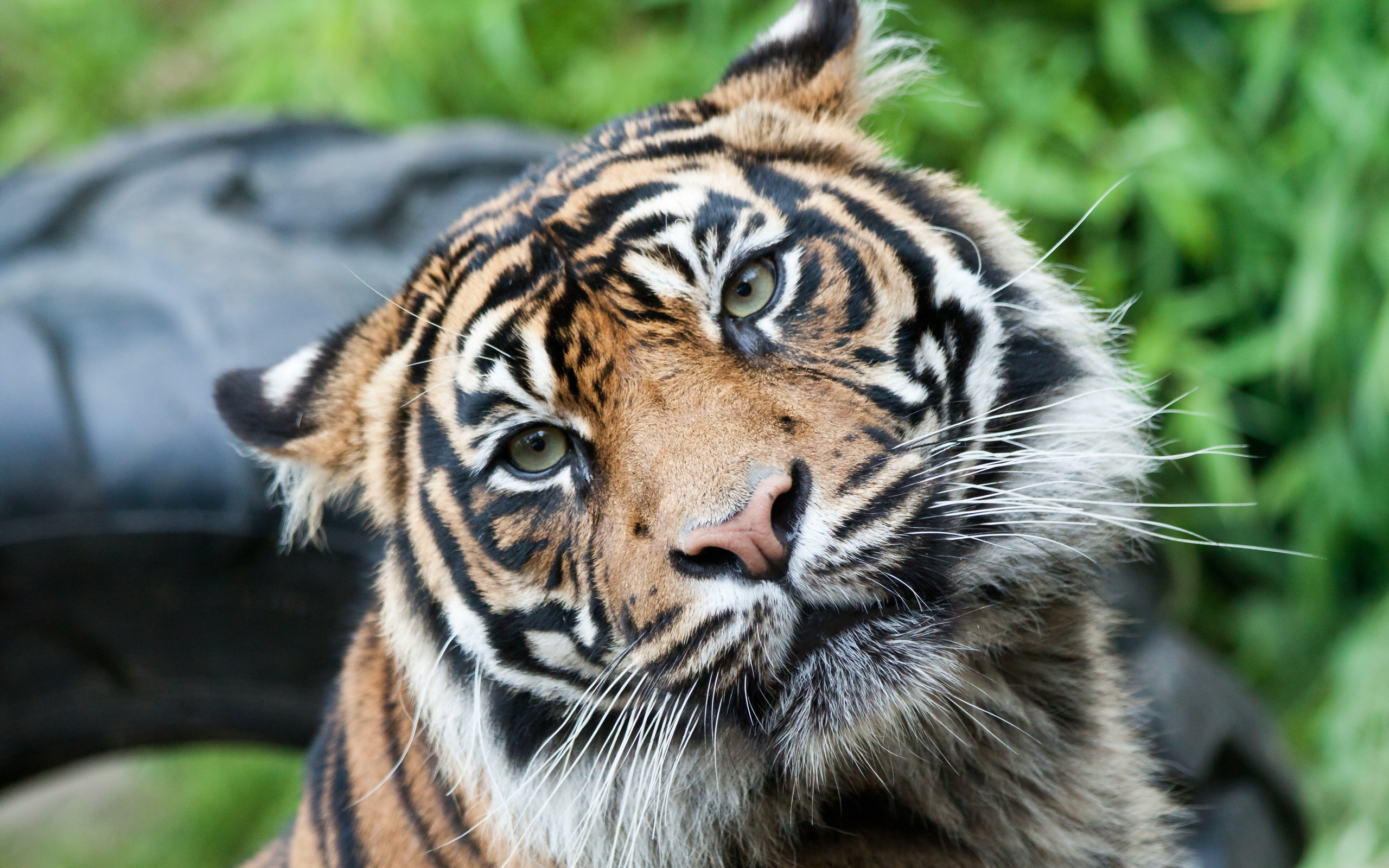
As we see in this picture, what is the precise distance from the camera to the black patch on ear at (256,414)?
1.24 metres

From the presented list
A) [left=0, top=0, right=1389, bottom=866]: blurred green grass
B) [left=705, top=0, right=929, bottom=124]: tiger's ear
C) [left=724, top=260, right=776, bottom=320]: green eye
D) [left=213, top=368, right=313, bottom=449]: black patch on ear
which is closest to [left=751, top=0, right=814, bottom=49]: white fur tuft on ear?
[left=705, top=0, right=929, bottom=124]: tiger's ear

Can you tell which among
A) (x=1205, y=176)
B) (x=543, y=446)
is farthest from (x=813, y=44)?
(x=1205, y=176)

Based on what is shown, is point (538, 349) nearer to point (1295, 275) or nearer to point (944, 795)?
point (944, 795)

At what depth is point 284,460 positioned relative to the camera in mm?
1282

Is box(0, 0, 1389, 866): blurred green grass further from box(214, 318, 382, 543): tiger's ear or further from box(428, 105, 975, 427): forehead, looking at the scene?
box(214, 318, 382, 543): tiger's ear

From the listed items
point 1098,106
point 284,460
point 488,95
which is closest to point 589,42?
point 488,95

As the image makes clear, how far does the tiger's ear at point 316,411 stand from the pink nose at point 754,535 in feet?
1.71

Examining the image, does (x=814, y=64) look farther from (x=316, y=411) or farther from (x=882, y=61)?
(x=316, y=411)

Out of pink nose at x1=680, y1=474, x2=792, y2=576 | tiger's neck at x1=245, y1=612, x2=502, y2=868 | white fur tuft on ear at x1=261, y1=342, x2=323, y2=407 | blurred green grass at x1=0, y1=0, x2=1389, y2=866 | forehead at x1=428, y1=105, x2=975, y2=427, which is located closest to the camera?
pink nose at x1=680, y1=474, x2=792, y2=576

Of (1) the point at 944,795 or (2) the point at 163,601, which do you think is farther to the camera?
(2) the point at 163,601

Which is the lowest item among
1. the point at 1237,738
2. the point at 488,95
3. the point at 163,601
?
the point at 1237,738

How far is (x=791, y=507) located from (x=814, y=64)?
63cm

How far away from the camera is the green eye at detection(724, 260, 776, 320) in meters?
1.08

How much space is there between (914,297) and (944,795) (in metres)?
0.48
